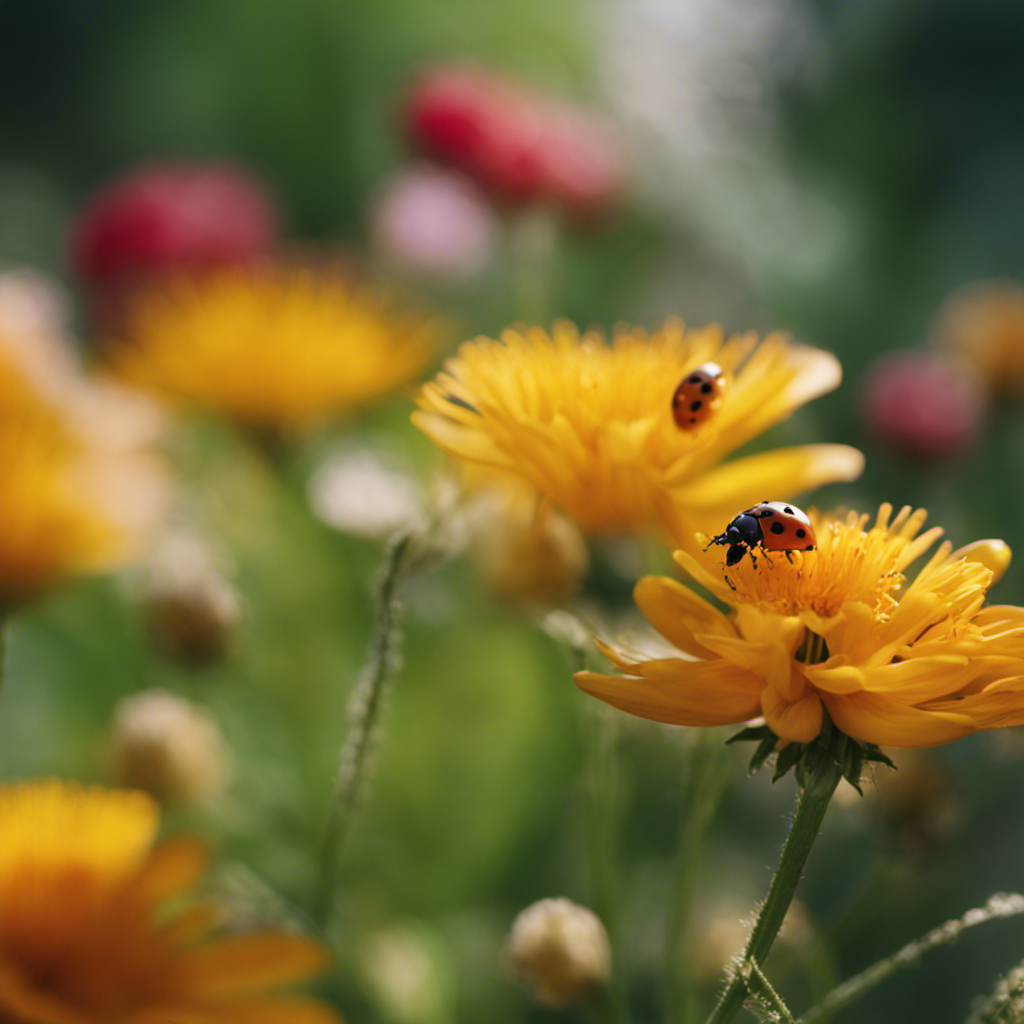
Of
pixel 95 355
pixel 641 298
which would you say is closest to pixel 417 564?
pixel 95 355

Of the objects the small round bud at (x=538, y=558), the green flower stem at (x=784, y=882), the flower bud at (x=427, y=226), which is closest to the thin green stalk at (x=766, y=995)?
the green flower stem at (x=784, y=882)

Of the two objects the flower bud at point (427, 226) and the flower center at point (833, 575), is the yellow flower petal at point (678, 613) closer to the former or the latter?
the flower center at point (833, 575)

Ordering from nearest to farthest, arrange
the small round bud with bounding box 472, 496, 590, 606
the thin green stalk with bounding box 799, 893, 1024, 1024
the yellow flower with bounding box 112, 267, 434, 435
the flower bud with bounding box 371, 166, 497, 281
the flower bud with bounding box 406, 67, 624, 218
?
the thin green stalk with bounding box 799, 893, 1024, 1024 → the small round bud with bounding box 472, 496, 590, 606 → the yellow flower with bounding box 112, 267, 434, 435 → the flower bud with bounding box 406, 67, 624, 218 → the flower bud with bounding box 371, 166, 497, 281

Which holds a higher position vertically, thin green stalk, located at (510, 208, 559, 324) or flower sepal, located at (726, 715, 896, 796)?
thin green stalk, located at (510, 208, 559, 324)

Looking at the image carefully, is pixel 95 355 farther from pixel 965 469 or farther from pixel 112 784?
pixel 965 469

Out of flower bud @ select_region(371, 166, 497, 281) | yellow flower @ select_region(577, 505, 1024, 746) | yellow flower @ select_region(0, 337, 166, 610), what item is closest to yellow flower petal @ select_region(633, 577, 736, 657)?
yellow flower @ select_region(577, 505, 1024, 746)

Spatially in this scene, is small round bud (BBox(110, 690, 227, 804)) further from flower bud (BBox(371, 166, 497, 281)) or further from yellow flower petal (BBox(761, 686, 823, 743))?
flower bud (BBox(371, 166, 497, 281))

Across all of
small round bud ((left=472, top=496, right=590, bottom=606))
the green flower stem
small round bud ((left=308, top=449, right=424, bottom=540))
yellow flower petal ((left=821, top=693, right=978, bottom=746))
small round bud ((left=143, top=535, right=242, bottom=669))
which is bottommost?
the green flower stem
